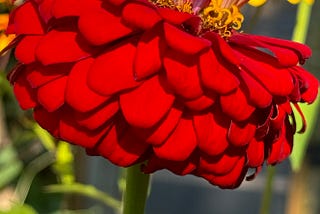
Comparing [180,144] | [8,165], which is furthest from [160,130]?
[8,165]

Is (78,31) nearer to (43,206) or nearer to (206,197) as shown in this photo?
(43,206)

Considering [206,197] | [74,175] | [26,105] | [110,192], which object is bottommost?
[206,197]

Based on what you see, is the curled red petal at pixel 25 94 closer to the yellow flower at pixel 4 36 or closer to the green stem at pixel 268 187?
the yellow flower at pixel 4 36

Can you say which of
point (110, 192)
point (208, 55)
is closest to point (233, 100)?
point (208, 55)

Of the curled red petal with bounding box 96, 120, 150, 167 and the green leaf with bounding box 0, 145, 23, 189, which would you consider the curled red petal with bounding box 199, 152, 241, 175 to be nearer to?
the curled red petal with bounding box 96, 120, 150, 167

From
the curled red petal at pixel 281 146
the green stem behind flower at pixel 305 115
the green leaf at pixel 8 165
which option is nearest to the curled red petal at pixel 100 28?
the curled red petal at pixel 281 146

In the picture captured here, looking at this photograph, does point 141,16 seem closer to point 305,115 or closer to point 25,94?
point 25,94
